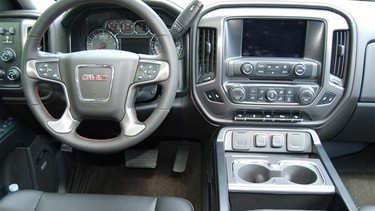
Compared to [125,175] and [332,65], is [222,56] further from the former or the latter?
[125,175]

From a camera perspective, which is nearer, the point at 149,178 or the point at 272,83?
the point at 272,83

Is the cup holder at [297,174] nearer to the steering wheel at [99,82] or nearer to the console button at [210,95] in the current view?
the console button at [210,95]

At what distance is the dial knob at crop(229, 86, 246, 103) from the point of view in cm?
133

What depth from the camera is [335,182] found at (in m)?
1.19

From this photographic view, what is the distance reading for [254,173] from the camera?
1.32 m

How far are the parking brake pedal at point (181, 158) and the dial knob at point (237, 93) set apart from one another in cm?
57

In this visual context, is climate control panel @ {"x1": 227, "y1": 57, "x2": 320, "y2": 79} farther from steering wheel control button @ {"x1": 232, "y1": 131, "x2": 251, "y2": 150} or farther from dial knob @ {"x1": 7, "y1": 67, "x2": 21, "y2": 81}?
dial knob @ {"x1": 7, "y1": 67, "x2": 21, "y2": 81}

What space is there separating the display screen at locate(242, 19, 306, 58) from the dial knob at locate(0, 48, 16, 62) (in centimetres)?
76

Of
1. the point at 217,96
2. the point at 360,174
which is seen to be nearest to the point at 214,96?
the point at 217,96

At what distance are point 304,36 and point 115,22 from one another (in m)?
0.63

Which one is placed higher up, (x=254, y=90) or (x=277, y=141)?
(x=254, y=90)

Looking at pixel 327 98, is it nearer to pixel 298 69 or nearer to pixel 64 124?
pixel 298 69

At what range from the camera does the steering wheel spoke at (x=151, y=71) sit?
1091 millimetres

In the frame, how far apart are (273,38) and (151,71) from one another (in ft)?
1.49
